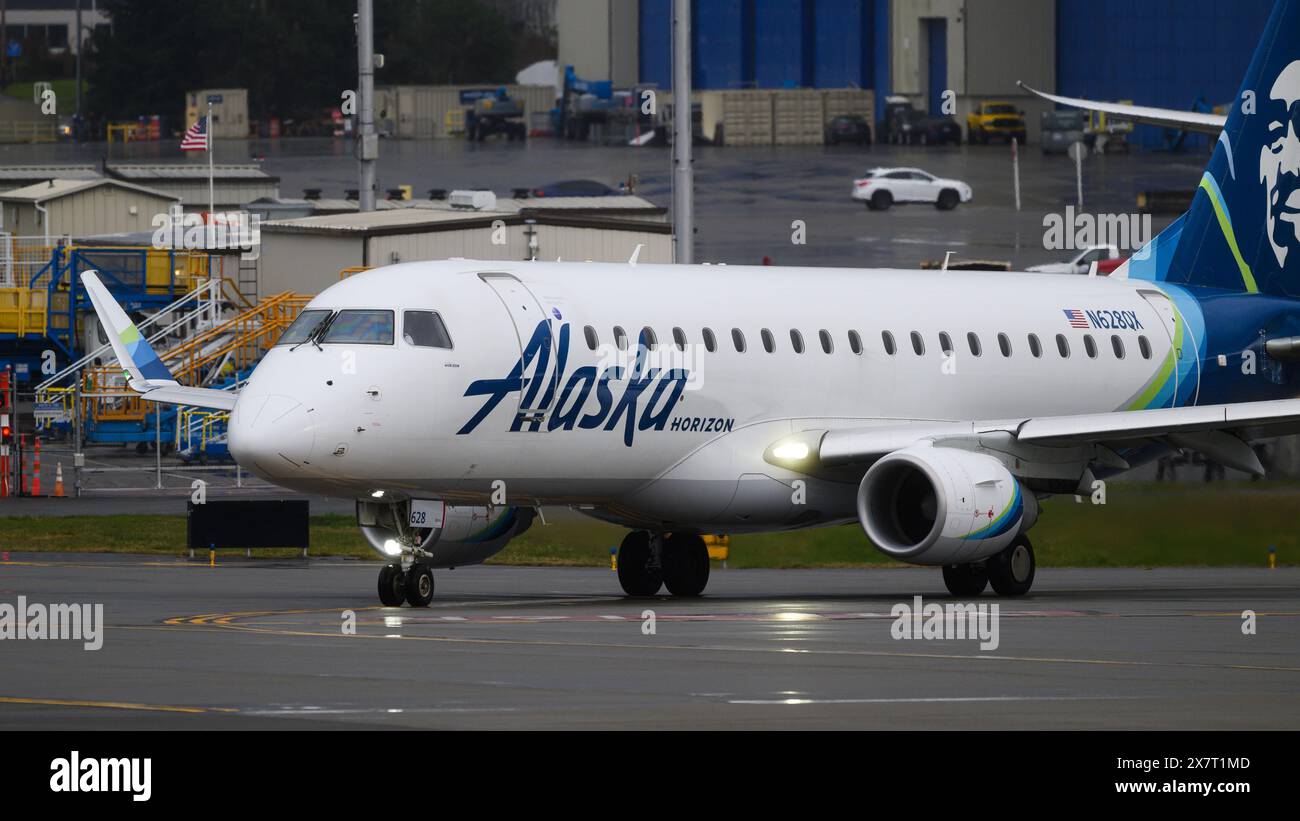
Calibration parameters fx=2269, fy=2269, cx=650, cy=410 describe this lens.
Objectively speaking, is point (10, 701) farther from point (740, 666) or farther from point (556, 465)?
point (556, 465)

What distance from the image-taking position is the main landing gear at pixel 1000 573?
101ft

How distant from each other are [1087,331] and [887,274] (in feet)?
10.6

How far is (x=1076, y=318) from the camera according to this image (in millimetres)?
33844

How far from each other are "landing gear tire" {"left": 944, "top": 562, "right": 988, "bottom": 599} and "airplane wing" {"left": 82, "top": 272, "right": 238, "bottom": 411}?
999cm

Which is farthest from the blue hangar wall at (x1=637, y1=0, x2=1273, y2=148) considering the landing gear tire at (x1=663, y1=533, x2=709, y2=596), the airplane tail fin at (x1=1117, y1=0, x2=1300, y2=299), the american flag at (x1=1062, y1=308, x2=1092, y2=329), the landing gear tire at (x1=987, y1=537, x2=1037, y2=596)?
the landing gear tire at (x1=663, y1=533, x2=709, y2=596)

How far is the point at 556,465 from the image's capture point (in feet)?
91.9

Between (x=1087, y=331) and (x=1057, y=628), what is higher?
(x=1087, y=331)

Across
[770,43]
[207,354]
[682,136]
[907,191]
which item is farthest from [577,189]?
[682,136]

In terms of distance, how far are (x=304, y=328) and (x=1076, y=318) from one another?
40.9 ft

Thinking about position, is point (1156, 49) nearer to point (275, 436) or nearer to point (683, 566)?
point (683, 566)

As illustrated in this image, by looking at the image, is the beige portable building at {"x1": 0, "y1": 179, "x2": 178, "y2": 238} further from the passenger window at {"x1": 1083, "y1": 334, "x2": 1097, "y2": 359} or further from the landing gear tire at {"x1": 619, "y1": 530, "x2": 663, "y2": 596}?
the passenger window at {"x1": 1083, "y1": 334, "x2": 1097, "y2": 359}

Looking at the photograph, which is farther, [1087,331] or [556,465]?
[1087,331]
